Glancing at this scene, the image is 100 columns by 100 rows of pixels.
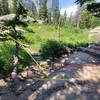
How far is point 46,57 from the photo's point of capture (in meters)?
4.67

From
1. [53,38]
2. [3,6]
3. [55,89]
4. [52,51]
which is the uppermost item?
[3,6]

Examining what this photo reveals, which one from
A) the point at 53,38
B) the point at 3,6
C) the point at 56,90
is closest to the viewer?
the point at 56,90

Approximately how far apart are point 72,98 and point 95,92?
0.60 metres

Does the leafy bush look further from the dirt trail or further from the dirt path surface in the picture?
the dirt path surface

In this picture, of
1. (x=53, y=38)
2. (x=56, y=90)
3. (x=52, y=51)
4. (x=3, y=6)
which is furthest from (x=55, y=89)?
(x=3, y=6)

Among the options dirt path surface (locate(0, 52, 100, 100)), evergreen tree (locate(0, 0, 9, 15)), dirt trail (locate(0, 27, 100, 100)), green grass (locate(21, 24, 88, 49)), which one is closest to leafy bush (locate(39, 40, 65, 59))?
green grass (locate(21, 24, 88, 49))

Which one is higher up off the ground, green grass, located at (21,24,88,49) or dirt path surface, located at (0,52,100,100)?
green grass, located at (21,24,88,49)

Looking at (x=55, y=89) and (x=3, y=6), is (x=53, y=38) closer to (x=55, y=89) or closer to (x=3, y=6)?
(x=55, y=89)

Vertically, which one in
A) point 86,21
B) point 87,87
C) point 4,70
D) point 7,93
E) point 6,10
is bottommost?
point 7,93

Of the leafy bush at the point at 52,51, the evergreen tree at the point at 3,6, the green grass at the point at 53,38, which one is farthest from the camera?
the evergreen tree at the point at 3,6

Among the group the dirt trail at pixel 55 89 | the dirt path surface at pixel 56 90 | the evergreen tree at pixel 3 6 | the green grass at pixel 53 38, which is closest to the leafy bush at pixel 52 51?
the green grass at pixel 53 38

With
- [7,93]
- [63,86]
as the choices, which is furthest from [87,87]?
[7,93]

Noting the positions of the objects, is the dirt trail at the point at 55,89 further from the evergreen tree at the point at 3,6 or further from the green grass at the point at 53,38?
the evergreen tree at the point at 3,6

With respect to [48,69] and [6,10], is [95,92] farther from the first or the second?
[6,10]
